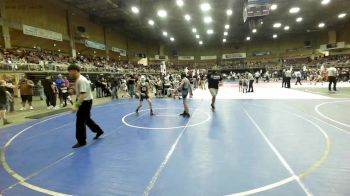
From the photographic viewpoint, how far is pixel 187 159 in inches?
171

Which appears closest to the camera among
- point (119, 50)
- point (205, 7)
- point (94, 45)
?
point (205, 7)

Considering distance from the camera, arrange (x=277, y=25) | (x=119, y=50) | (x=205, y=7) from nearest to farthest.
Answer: (x=205, y=7), (x=277, y=25), (x=119, y=50)

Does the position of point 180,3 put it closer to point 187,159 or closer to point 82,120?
point 82,120

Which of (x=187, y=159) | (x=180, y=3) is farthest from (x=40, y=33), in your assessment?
(x=187, y=159)

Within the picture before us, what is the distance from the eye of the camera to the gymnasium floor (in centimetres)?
327

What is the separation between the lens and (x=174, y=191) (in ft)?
10.3

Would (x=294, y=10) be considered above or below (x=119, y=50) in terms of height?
above

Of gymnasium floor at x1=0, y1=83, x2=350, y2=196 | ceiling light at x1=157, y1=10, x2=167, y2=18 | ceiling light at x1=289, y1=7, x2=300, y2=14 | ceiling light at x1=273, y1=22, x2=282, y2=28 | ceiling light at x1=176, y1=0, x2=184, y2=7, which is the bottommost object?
gymnasium floor at x1=0, y1=83, x2=350, y2=196

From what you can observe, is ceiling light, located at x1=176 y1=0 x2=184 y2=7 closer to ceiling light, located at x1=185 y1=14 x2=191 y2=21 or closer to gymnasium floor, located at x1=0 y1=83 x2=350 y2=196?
ceiling light, located at x1=185 y1=14 x2=191 y2=21

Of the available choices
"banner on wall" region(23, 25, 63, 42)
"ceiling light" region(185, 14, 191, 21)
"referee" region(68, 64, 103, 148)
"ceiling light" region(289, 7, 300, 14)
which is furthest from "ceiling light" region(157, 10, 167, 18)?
"referee" region(68, 64, 103, 148)

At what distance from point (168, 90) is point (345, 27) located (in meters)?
41.0

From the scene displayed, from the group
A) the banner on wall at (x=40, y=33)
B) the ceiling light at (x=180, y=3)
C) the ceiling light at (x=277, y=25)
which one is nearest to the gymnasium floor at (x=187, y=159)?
the ceiling light at (x=180, y=3)

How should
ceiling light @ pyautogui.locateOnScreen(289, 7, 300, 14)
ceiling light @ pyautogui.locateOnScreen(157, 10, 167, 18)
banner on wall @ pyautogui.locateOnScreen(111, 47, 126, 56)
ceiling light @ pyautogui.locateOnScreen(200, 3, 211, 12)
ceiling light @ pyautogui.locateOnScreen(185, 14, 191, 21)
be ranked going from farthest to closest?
1. banner on wall @ pyautogui.locateOnScreen(111, 47, 126, 56)
2. ceiling light @ pyautogui.locateOnScreen(185, 14, 191, 21)
3. ceiling light @ pyautogui.locateOnScreen(157, 10, 167, 18)
4. ceiling light @ pyautogui.locateOnScreen(289, 7, 300, 14)
5. ceiling light @ pyautogui.locateOnScreen(200, 3, 211, 12)

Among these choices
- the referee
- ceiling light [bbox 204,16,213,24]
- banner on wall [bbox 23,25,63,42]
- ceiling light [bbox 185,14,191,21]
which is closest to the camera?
the referee
